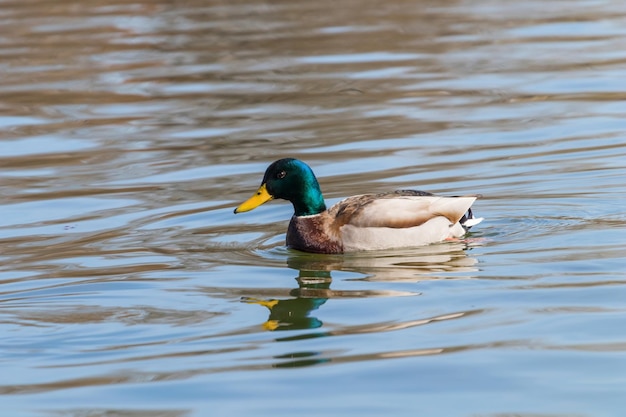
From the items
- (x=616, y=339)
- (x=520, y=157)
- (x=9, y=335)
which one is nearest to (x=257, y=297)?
(x=9, y=335)

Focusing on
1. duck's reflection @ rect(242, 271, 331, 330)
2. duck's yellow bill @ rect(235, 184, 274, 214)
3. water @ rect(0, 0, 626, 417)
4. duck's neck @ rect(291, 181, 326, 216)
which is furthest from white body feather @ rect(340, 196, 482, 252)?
duck's yellow bill @ rect(235, 184, 274, 214)

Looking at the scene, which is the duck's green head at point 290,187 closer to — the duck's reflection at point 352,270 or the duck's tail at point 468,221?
the duck's reflection at point 352,270

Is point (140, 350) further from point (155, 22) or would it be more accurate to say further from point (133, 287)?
point (155, 22)

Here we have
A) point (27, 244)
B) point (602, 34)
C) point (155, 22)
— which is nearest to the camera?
point (27, 244)

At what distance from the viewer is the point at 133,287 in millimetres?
9664

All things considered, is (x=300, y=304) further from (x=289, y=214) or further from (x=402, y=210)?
(x=289, y=214)

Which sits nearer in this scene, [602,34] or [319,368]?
[319,368]

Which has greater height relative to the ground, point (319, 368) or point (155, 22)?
point (155, 22)

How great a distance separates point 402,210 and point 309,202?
2.73 feet

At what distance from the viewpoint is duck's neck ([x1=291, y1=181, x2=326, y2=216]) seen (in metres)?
10.8

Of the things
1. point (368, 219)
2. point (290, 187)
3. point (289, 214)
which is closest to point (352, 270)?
point (368, 219)

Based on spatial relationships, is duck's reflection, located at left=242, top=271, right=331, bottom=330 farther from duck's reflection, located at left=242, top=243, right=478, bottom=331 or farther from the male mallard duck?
the male mallard duck

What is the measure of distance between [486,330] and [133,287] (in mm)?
2853

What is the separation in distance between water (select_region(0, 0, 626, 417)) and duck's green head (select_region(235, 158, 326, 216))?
15.4 inches
